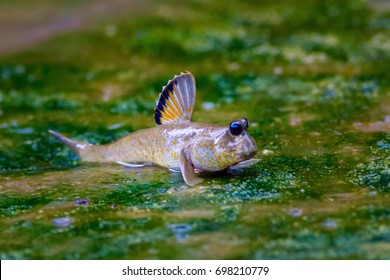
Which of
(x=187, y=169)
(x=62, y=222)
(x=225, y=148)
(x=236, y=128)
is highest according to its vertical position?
(x=236, y=128)

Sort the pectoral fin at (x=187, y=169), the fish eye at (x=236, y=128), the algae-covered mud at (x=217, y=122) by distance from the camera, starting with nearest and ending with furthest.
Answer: the algae-covered mud at (x=217, y=122), the fish eye at (x=236, y=128), the pectoral fin at (x=187, y=169)

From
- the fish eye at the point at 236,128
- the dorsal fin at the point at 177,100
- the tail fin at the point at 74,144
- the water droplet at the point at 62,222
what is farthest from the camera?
the tail fin at the point at 74,144

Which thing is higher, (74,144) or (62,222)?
(74,144)

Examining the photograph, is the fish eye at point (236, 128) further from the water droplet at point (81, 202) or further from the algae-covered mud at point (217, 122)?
the water droplet at point (81, 202)

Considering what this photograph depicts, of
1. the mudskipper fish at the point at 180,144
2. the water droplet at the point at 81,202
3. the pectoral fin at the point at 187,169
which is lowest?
the water droplet at the point at 81,202

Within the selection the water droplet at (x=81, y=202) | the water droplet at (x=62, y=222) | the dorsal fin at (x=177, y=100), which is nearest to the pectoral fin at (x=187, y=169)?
the dorsal fin at (x=177, y=100)

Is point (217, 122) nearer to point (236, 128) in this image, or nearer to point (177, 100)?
point (177, 100)

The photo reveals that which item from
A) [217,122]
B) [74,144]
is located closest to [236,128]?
[74,144]
